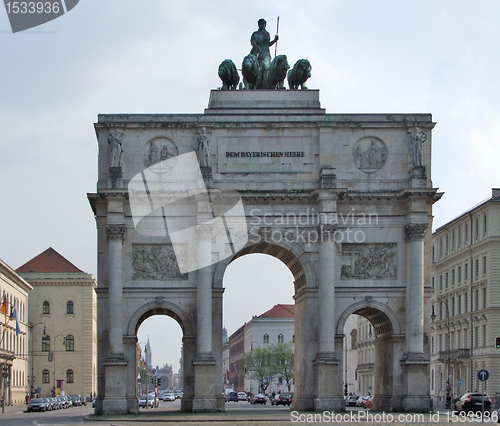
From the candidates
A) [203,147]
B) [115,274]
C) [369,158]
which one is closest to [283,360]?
[369,158]

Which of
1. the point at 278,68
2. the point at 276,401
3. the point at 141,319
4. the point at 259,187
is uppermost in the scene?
the point at 278,68

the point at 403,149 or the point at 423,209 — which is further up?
the point at 403,149

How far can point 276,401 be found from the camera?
75.5 meters

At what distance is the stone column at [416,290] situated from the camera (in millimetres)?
46906

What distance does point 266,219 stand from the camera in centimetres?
4816

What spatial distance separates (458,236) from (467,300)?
19.0 ft

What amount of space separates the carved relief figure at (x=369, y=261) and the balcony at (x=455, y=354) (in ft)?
87.2

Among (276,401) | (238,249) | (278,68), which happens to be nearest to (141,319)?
(238,249)

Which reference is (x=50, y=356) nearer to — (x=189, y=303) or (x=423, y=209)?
(x=189, y=303)

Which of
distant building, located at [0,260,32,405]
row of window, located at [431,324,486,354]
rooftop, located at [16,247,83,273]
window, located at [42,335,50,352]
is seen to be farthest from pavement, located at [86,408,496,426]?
rooftop, located at [16,247,83,273]

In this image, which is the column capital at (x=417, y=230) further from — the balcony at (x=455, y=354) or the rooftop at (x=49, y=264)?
the rooftop at (x=49, y=264)

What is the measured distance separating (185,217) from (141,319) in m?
5.49

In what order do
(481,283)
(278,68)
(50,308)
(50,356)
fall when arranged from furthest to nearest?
(50,308) → (50,356) → (481,283) → (278,68)

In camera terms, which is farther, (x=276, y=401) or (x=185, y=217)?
(x=276, y=401)
